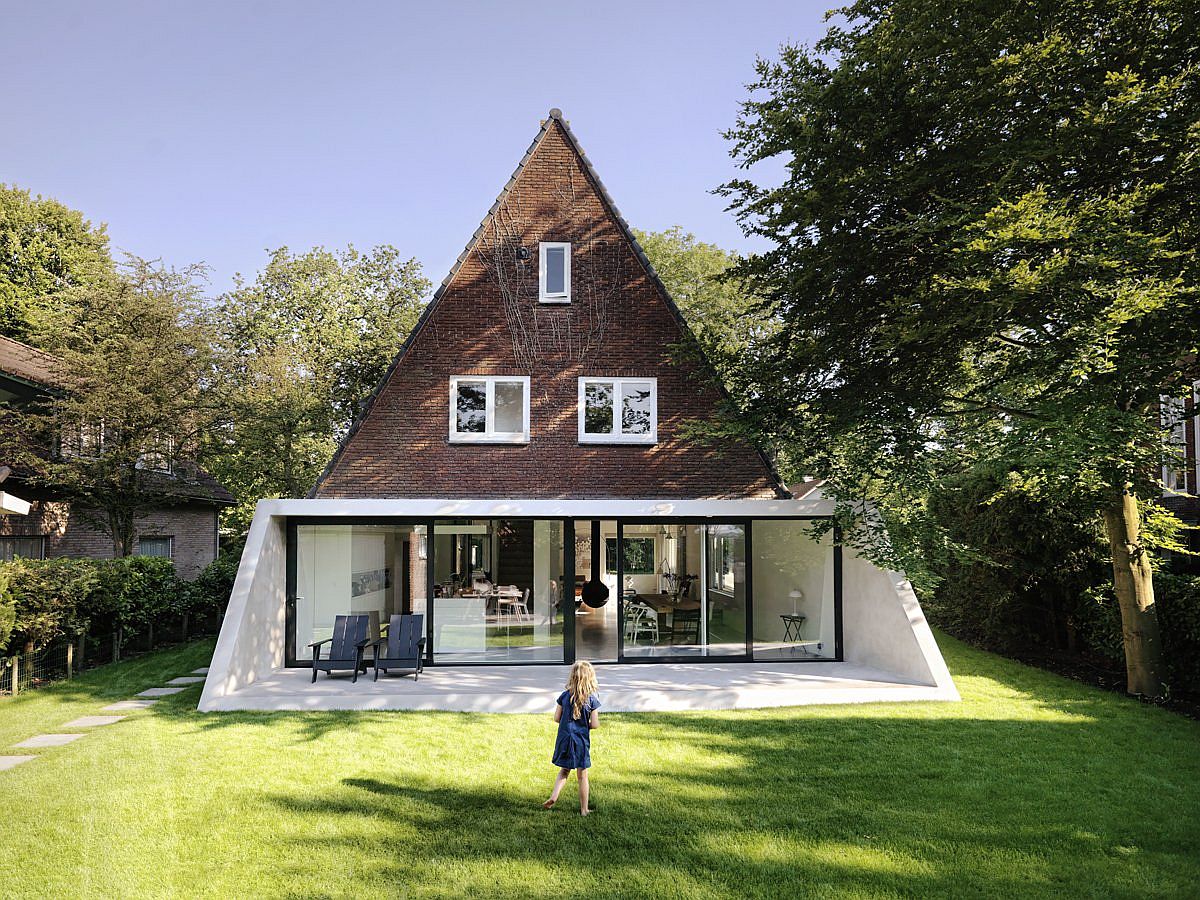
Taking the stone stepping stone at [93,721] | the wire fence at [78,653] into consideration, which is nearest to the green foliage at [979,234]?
the stone stepping stone at [93,721]

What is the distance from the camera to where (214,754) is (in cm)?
864

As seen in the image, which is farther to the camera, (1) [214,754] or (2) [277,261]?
(2) [277,261]

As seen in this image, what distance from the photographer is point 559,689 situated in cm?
1152

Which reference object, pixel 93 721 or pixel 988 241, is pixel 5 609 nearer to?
pixel 93 721

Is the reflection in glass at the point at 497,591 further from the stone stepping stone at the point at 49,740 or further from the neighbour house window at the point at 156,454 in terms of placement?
the neighbour house window at the point at 156,454

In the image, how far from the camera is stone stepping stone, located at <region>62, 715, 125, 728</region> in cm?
987

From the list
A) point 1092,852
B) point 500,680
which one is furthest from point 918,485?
point 500,680

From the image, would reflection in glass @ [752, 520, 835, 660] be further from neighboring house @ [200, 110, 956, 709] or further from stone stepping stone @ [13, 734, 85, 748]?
stone stepping stone @ [13, 734, 85, 748]

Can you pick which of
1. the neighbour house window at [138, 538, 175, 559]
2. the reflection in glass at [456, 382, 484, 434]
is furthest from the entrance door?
the neighbour house window at [138, 538, 175, 559]

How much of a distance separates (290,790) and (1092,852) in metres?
7.14

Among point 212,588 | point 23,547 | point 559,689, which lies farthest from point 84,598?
point 559,689

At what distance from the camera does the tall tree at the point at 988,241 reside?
9.00 meters

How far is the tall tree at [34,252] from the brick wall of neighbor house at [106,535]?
1273 centimetres

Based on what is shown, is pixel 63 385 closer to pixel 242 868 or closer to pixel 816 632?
pixel 242 868
